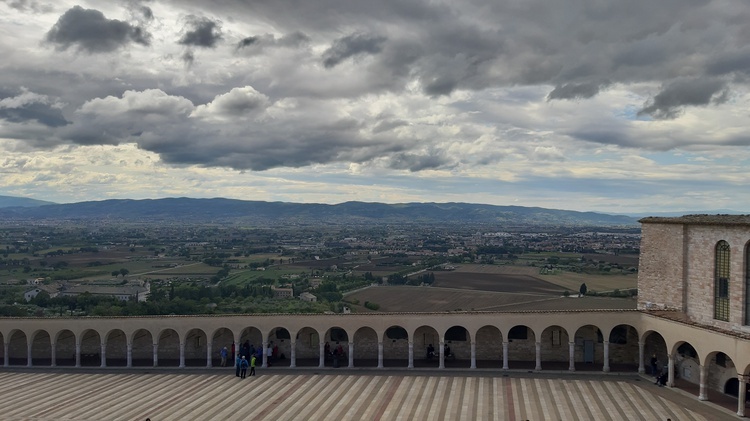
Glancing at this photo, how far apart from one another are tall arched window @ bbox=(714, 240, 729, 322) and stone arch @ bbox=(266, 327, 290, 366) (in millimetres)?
21883

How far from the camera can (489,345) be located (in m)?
31.5

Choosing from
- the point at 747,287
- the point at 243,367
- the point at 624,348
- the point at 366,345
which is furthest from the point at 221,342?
the point at 747,287

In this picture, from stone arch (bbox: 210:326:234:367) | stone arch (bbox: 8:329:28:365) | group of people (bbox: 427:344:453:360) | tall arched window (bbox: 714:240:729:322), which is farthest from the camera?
stone arch (bbox: 8:329:28:365)

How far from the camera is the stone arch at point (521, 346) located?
102 feet

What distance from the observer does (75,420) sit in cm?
2312

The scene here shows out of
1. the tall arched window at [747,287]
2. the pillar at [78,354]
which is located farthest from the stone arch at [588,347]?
the pillar at [78,354]

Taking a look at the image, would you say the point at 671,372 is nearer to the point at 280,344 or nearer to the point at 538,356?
the point at 538,356

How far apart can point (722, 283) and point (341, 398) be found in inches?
714

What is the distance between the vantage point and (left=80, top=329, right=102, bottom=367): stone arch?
33.5 metres

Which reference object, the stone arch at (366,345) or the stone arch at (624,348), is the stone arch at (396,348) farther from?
the stone arch at (624,348)

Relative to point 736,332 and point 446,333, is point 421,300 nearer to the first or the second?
point 446,333

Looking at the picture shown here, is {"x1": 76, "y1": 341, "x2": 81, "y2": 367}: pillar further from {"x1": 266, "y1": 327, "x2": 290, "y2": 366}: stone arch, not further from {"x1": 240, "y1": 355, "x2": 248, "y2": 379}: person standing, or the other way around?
{"x1": 266, "y1": 327, "x2": 290, "y2": 366}: stone arch

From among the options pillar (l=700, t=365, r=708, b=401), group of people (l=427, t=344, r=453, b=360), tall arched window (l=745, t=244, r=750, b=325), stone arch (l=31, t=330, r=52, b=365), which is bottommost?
stone arch (l=31, t=330, r=52, b=365)

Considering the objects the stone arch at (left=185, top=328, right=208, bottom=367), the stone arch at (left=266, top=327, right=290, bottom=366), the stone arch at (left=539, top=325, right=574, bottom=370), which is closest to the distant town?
the stone arch at (left=185, top=328, right=208, bottom=367)
